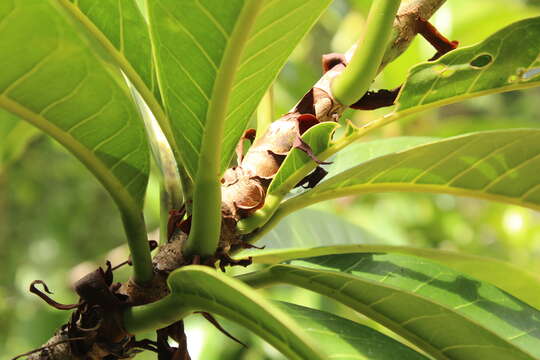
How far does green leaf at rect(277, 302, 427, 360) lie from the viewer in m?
0.57

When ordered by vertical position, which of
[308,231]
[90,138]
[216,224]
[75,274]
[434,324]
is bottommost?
[434,324]

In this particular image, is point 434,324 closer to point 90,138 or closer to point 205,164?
point 205,164

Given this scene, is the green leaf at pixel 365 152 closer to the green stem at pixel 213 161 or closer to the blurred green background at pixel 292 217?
the blurred green background at pixel 292 217

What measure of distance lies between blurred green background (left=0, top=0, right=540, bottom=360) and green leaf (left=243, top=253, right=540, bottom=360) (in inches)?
10.6

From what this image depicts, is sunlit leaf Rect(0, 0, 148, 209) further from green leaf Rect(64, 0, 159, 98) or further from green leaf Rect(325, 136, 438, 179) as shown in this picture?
green leaf Rect(325, 136, 438, 179)

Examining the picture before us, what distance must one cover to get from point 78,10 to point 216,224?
9.1 inches

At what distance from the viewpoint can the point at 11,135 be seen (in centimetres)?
145

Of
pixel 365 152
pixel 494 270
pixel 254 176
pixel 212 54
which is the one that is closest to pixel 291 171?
pixel 254 176

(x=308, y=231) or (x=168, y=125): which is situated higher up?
(x=308, y=231)

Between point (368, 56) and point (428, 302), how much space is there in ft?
0.77

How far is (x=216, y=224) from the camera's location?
640 millimetres

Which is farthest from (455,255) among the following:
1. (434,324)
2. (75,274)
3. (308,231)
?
(75,274)

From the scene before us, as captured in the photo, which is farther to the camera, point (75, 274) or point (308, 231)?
point (75, 274)

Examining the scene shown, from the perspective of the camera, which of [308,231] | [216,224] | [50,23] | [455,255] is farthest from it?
[308,231]
